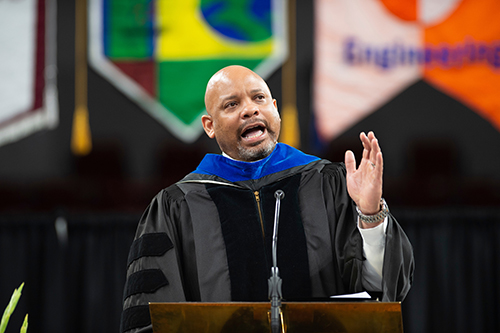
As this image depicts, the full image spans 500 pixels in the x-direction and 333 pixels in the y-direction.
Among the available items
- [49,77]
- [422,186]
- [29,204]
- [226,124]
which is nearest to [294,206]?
[226,124]

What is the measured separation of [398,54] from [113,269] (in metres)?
3.83

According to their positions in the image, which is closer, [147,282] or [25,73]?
[147,282]

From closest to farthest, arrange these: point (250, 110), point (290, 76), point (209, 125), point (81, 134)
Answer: point (250, 110), point (209, 125), point (81, 134), point (290, 76)

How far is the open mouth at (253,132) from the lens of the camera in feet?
7.72

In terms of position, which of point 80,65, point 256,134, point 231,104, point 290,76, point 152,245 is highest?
point 80,65

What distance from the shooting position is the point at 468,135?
650 cm

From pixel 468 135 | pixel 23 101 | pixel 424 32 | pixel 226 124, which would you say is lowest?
pixel 226 124

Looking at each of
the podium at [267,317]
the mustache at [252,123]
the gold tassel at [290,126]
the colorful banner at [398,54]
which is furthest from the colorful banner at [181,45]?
the podium at [267,317]

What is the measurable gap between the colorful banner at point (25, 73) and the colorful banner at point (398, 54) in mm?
3181

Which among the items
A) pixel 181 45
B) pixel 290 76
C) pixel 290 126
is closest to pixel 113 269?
pixel 290 126

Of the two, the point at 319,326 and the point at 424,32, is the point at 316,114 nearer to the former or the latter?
the point at 424,32

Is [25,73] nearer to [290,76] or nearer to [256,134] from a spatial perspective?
[290,76]

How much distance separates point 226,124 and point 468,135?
16.0ft

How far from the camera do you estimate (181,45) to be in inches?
261
